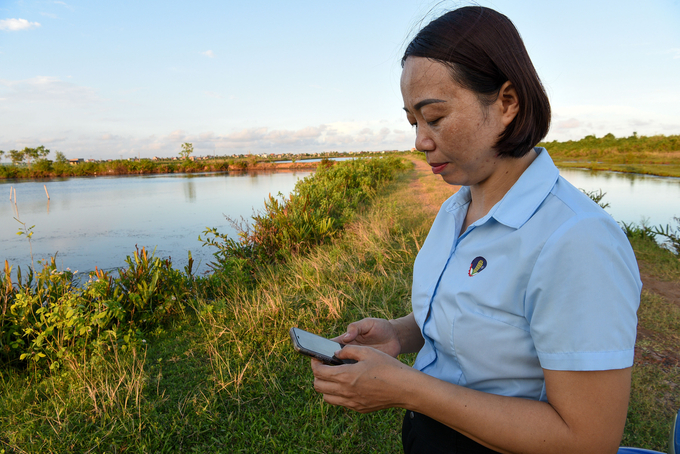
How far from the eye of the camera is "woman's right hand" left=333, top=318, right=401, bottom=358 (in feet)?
4.21

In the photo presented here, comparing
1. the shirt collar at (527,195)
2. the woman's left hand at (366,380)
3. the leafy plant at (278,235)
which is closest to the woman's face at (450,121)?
the shirt collar at (527,195)

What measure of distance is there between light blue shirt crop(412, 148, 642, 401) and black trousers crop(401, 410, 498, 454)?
0.52 ft

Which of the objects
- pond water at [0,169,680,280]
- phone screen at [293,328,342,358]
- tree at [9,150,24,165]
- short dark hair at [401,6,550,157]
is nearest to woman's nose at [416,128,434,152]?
short dark hair at [401,6,550,157]

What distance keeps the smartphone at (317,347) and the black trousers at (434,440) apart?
289 mm

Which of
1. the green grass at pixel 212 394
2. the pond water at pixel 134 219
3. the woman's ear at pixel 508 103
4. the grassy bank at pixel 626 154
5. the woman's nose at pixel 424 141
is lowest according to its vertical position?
the green grass at pixel 212 394

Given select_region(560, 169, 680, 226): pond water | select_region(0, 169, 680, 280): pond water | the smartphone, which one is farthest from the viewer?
select_region(560, 169, 680, 226): pond water

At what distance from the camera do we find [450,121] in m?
0.93

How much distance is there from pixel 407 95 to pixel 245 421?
2.31 metres

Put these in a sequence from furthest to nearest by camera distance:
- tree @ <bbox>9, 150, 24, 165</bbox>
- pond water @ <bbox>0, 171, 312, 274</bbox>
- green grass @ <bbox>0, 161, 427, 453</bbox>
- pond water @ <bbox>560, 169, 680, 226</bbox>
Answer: tree @ <bbox>9, 150, 24, 165</bbox> < pond water @ <bbox>560, 169, 680, 226</bbox> < pond water @ <bbox>0, 171, 312, 274</bbox> < green grass @ <bbox>0, 161, 427, 453</bbox>

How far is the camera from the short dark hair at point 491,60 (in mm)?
876

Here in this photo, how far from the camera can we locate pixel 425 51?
94 centimetres

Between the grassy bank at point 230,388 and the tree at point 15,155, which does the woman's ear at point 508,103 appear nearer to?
the grassy bank at point 230,388

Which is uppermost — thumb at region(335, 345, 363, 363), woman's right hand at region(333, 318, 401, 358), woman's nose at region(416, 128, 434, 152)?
woman's nose at region(416, 128, 434, 152)

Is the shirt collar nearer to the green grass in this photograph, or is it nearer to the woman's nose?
the woman's nose
